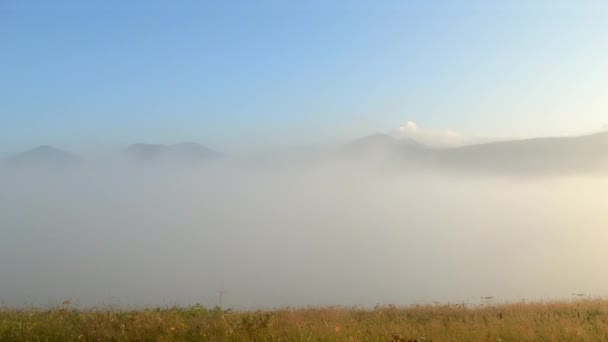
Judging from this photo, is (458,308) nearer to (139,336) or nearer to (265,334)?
(265,334)

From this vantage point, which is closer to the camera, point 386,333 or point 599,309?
point 386,333

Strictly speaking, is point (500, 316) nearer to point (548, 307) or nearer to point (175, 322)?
point (548, 307)

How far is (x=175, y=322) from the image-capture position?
9.88 metres

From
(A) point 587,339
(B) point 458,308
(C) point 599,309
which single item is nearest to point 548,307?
(C) point 599,309

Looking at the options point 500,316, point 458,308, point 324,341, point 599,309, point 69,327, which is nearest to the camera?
point 324,341

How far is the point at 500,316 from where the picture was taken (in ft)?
44.1

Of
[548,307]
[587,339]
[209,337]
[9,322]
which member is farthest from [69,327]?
[548,307]

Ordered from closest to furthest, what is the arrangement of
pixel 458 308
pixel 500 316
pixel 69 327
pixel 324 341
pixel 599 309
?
pixel 324 341 < pixel 69 327 < pixel 500 316 < pixel 599 309 < pixel 458 308

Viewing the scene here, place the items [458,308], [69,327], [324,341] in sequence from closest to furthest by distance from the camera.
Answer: [324,341] → [69,327] → [458,308]

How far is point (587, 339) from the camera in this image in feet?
31.4

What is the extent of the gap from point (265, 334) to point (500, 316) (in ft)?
22.5

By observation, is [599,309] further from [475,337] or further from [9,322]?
[9,322]

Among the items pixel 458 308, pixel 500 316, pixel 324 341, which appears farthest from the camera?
pixel 458 308

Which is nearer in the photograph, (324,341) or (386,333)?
(324,341)
